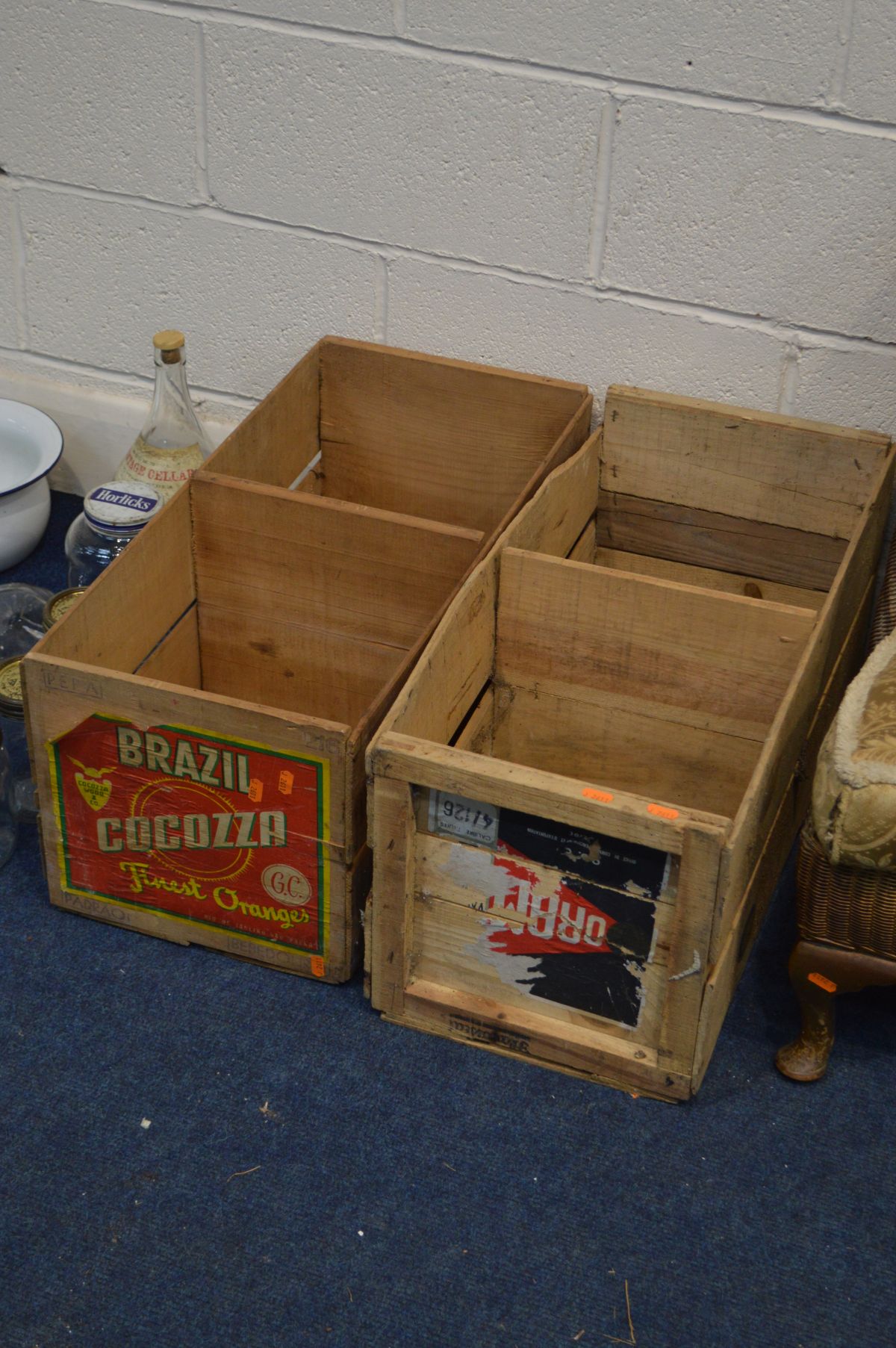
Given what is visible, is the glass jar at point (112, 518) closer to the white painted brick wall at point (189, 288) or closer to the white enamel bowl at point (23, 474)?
the white enamel bowl at point (23, 474)

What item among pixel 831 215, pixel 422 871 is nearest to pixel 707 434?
pixel 831 215

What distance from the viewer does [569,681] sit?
170cm

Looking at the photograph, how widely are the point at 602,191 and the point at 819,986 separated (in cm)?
100

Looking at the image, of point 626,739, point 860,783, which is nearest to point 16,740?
point 626,739

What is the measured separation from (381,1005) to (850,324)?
1007 millimetres

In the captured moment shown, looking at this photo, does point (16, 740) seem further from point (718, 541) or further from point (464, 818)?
point (718, 541)

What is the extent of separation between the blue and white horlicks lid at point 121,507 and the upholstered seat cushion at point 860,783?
0.96 meters

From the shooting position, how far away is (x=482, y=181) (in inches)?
73.4

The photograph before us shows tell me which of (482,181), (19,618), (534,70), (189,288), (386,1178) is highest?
(534,70)

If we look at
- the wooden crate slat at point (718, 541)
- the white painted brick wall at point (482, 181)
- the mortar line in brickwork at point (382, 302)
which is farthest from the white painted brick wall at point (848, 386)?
the mortar line in brickwork at point (382, 302)

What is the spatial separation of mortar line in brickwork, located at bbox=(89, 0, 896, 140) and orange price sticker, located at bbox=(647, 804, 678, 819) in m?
0.87

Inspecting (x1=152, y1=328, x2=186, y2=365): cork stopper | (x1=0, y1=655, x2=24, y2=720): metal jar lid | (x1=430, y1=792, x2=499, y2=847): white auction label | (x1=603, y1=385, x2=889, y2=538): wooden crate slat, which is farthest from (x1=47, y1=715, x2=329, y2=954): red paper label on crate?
(x1=603, y1=385, x2=889, y2=538): wooden crate slat

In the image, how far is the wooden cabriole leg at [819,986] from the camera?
143cm

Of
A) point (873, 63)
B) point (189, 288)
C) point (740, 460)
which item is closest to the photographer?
point (873, 63)
